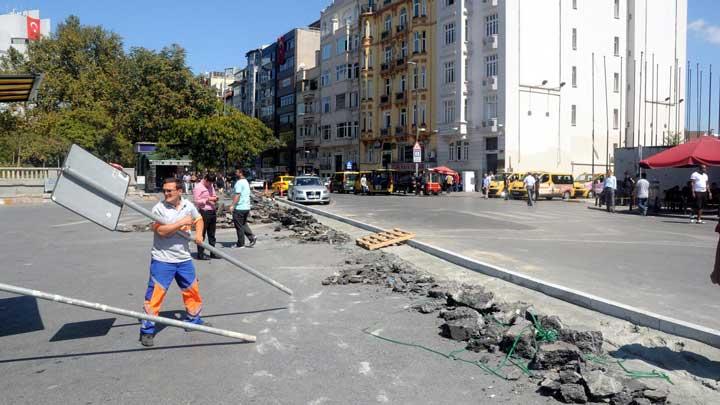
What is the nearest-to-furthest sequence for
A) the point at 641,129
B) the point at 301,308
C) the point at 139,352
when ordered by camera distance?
the point at 139,352, the point at 301,308, the point at 641,129

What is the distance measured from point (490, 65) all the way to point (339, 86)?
26261mm

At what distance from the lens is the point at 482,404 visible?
4242mm

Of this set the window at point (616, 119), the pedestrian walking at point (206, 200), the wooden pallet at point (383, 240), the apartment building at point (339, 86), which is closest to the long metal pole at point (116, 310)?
the pedestrian walking at point (206, 200)

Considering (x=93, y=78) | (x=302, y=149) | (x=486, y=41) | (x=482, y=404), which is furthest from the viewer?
(x=302, y=149)

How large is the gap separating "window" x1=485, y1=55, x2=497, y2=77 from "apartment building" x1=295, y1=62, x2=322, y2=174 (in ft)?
102

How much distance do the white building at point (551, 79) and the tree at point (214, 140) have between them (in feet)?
64.8

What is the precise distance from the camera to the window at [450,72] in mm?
52156

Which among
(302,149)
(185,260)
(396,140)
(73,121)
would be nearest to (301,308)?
(185,260)

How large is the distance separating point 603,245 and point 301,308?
8302 millimetres

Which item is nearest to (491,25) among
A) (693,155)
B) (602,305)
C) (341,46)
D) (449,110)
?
A: (449,110)

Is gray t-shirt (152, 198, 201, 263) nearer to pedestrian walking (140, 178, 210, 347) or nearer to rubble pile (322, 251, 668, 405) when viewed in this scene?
pedestrian walking (140, 178, 210, 347)

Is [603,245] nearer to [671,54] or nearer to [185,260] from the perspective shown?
[185,260]

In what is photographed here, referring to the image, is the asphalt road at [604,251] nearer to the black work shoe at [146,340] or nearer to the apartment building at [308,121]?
the black work shoe at [146,340]

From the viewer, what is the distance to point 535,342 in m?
5.28
